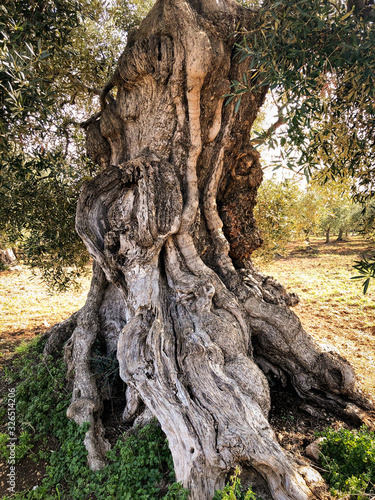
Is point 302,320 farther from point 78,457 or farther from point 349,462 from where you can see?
point 78,457

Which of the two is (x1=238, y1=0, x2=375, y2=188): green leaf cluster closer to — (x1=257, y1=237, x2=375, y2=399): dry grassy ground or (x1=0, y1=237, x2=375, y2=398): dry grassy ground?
(x1=257, y1=237, x2=375, y2=399): dry grassy ground

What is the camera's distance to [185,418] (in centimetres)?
285

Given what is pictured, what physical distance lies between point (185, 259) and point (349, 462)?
2.85 meters

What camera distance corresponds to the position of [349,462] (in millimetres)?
2811

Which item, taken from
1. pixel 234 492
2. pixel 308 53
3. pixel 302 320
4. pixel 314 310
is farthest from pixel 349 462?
pixel 314 310

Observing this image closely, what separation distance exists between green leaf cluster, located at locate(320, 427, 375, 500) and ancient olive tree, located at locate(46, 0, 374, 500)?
205 millimetres

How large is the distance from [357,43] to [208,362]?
3.49 m

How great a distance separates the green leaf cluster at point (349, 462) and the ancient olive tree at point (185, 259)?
0.67ft

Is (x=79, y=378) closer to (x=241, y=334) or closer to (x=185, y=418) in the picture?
(x=185, y=418)

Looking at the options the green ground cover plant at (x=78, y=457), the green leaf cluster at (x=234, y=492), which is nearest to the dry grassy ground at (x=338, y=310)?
the green leaf cluster at (x=234, y=492)

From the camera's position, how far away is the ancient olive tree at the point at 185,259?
319 cm

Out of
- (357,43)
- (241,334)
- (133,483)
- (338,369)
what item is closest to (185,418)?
(133,483)

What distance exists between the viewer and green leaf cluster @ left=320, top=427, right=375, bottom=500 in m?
2.52

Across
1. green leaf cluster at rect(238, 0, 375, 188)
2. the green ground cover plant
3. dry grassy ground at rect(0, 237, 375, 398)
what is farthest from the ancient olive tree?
dry grassy ground at rect(0, 237, 375, 398)
